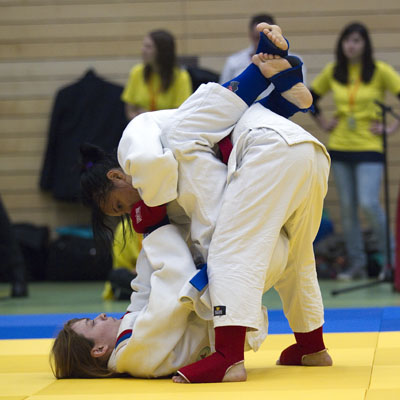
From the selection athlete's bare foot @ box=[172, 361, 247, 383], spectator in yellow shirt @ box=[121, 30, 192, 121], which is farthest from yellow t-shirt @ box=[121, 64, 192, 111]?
athlete's bare foot @ box=[172, 361, 247, 383]

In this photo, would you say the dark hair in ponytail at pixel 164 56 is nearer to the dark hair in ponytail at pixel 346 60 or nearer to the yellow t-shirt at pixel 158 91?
the yellow t-shirt at pixel 158 91

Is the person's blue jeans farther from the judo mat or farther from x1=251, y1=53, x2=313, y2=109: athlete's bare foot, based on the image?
x1=251, y1=53, x2=313, y2=109: athlete's bare foot

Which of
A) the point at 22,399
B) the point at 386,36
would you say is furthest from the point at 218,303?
the point at 386,36

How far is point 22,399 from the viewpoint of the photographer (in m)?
2.26

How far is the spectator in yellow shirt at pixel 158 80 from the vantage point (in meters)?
6.21

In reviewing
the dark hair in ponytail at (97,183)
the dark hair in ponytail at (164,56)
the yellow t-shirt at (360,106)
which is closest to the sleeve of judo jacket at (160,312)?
the dark hair in ponytail at (97,183)

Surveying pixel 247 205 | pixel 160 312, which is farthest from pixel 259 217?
pixel 160 312

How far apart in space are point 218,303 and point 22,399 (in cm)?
62

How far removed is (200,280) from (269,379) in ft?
1.21

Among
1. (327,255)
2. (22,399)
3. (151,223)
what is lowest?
(327,255)

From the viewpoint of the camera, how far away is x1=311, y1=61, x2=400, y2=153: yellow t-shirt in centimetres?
629

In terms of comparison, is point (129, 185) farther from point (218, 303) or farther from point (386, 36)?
point (386, 36)

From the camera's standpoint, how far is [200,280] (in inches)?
96.3

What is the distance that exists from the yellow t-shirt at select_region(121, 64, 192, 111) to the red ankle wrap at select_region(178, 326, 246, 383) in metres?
4.10
